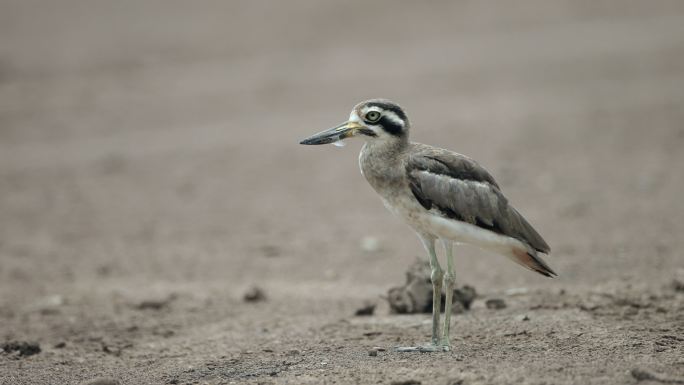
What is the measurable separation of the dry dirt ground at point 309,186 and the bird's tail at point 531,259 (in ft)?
1.52

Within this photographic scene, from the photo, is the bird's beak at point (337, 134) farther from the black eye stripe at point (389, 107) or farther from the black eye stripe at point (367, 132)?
the black eye stripe at point (389, 107)

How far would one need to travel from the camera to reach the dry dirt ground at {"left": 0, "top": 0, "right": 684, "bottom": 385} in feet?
23.3

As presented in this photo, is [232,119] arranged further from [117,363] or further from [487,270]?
[117,363]

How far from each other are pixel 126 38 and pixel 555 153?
9.87 m

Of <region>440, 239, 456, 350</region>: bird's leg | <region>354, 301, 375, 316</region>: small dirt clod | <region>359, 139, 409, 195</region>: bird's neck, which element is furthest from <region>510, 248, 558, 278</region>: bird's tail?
<region>354, 301, 375, 316</region>: small dirt clod

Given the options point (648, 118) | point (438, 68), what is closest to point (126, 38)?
point (438, 68)

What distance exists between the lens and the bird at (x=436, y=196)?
6.72 m

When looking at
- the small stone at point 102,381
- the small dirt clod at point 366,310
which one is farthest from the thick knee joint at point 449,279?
the small stone at point 102,381

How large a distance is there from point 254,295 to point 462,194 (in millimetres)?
2852

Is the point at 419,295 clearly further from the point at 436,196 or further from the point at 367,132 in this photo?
the point at 367,132

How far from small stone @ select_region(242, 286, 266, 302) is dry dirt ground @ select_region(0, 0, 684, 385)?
0.18m

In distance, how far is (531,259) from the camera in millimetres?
6836

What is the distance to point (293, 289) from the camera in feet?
31.0

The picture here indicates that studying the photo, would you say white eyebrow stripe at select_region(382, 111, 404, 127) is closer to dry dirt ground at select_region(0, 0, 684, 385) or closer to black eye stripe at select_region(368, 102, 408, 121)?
black eye stripe at select_region(368, 102, 408, 121)
